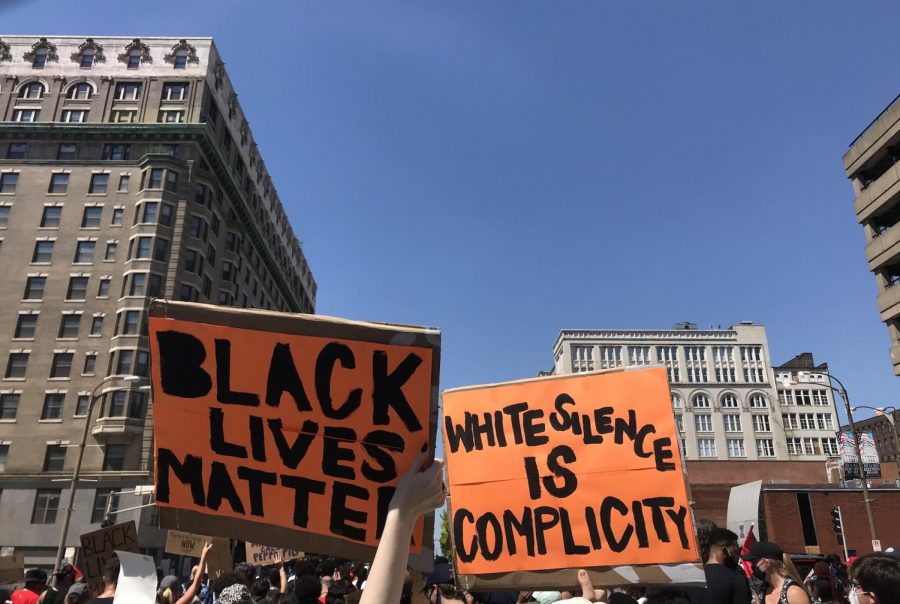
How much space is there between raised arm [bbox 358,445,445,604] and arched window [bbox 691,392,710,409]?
3599 inches

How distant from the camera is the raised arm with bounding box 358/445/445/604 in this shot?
7.11 feet

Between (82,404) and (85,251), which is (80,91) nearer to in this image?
(85,251)

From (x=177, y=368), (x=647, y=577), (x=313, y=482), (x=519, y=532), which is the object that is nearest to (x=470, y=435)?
(x=519, y=532)

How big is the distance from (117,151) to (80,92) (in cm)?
693

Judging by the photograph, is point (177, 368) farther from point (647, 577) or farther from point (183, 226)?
point (183, 226)

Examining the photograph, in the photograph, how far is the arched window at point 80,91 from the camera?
50.8 meters

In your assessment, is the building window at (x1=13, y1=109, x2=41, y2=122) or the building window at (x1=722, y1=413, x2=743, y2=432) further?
the building window at (x1=722, y1=413, x2=743, y2=432)

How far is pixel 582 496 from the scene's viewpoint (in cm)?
534

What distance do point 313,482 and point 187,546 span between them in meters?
8.65

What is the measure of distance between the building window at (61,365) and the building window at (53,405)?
133 cm

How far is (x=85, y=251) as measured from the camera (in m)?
45.3

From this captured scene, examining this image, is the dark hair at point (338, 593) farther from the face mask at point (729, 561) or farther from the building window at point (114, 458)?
the building window at point (114, 458)

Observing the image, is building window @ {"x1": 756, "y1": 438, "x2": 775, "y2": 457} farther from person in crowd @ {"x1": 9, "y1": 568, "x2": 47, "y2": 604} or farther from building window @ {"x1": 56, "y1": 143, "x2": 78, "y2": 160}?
person in crowd @ {"x1": 9, "y1": 568, "x2": 47, "y2": 604}

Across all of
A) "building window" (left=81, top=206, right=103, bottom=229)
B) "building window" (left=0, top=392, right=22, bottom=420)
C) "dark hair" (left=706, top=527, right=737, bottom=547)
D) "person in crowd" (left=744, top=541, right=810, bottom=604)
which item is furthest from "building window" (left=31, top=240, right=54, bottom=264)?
"person in crowd" (left=744, top=541, right=810, bottom=604)
